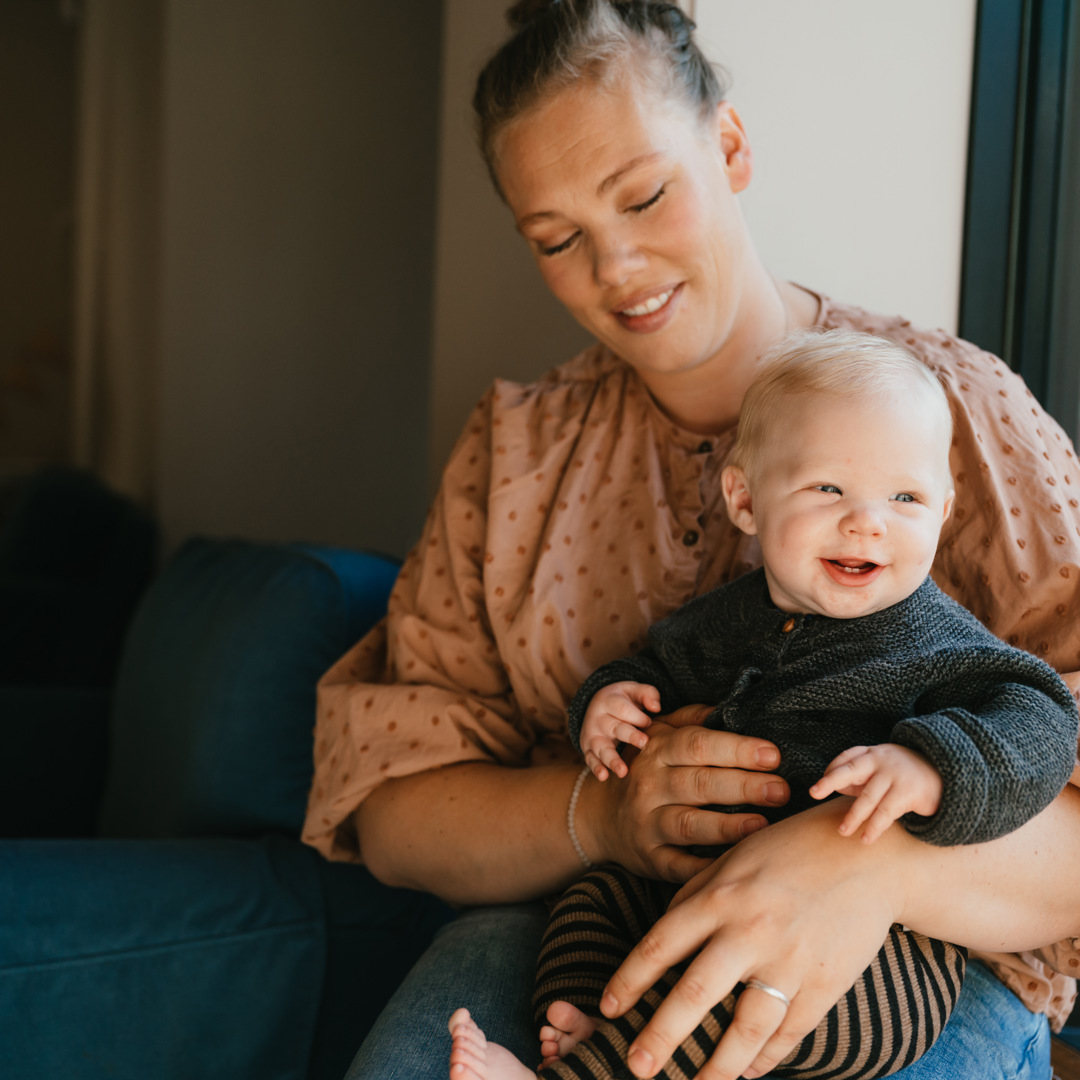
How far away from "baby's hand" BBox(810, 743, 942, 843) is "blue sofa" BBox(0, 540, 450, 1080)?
0.93m

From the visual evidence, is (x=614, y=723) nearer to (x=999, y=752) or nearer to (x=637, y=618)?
(x=637, y=618)

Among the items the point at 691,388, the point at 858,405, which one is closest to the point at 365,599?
the point at 691,388

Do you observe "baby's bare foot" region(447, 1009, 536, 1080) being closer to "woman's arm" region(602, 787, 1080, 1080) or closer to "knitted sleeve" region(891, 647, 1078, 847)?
"woman's arm" region(602, 787, 1080, 1080)

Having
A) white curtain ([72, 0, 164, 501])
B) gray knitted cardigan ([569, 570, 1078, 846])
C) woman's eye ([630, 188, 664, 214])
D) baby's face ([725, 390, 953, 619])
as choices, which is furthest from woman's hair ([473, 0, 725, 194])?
white curtain ([72, 0, 164, 501])

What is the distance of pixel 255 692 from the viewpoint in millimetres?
1576

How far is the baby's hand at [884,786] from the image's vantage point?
706mm

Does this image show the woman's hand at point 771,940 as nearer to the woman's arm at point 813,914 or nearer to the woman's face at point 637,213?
the woman's arm at point 813,914

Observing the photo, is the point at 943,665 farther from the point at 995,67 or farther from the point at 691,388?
the point at 995,67

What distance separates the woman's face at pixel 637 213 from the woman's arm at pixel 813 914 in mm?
595

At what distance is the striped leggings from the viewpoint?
2.44 ft

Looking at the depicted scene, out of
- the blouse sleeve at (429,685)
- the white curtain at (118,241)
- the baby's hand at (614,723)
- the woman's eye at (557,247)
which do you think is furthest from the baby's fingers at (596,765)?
the white curtain at (118,241)

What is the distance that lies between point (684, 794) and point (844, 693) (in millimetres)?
178

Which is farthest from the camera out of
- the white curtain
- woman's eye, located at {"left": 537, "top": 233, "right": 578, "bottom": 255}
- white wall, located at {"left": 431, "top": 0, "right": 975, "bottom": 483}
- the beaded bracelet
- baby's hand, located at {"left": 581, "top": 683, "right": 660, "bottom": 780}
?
the white curtain

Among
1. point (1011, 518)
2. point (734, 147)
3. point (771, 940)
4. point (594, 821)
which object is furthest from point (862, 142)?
point (771, 940)
